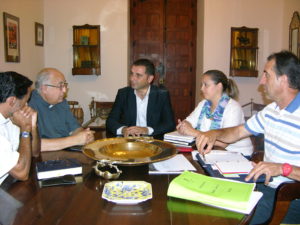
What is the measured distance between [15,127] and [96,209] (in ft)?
3.00

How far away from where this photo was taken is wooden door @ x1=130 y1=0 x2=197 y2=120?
18.1 ft

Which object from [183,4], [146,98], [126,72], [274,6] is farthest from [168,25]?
[146,98]

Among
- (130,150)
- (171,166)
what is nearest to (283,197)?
(171,166)

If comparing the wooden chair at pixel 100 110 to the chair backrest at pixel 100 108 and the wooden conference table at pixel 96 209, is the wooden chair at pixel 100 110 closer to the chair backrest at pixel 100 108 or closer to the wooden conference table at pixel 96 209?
the chair backrest at pixel 100 108

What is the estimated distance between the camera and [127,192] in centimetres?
122

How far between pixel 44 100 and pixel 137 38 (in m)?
3.41

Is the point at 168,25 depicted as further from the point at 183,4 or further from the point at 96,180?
the point at 96,180

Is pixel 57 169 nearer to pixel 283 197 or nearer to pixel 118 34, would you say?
pixel 283 197

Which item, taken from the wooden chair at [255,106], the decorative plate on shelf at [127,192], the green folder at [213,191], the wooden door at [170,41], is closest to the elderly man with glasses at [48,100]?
the decorative plate on shelf at [127,192]

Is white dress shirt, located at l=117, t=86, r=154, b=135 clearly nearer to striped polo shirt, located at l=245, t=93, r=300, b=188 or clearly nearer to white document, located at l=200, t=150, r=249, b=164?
white document, located at l=200, t=150, r=249, b=164

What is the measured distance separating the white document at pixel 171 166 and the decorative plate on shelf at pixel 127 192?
0.75 ft

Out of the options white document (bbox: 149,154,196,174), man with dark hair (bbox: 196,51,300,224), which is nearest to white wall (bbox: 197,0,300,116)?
man with dark hair (bbox: 196,51,300,224)

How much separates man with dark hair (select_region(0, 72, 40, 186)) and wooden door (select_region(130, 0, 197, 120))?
158 inches

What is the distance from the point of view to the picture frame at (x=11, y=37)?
363cm
